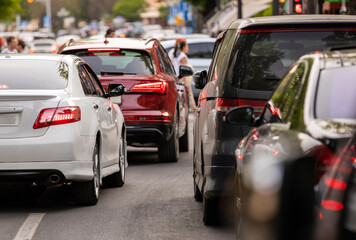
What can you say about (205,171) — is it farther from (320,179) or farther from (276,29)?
(320,179)

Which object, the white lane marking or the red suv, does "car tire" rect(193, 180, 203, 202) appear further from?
the red suv

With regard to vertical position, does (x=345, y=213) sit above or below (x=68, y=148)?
above

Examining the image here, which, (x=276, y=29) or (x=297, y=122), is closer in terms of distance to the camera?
(x=297, y=122)

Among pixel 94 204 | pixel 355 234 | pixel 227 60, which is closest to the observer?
pixel 355 234

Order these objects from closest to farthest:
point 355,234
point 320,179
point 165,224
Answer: point 355,234
point 320,179
point 165,224

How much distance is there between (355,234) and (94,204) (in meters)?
5.90

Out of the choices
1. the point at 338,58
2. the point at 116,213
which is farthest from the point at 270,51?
the point at 338,58

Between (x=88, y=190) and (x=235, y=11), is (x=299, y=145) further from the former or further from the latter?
(x=235, y=11)

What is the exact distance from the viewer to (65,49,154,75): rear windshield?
13.8 m

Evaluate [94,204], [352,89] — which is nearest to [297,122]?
[352,89]

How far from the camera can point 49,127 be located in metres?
9.29

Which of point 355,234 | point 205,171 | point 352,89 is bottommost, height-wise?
point 205,171

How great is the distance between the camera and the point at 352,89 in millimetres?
5227

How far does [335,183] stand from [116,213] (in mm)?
5152
